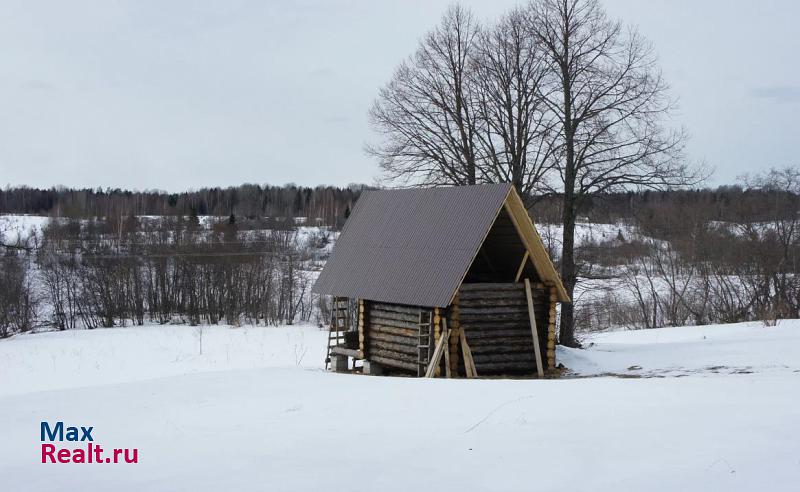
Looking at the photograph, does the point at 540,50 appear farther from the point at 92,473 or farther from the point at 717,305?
the point at 717,305

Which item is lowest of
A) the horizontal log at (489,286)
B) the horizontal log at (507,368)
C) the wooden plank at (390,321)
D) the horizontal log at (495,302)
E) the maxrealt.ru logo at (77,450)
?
the horizontal log at (507,368)

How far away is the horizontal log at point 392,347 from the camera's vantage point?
18.3 metres

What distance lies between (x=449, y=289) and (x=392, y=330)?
2.96m

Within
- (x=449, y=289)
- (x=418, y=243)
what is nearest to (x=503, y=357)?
(x=449, y=289)

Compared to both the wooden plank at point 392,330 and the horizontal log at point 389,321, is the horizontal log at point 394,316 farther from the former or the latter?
the wooden plank at point 392,330

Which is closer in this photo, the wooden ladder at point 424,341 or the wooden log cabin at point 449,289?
the wooden log cabin at point 449,289

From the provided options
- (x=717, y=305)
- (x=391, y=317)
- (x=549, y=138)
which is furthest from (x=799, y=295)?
(x=391, y=317)

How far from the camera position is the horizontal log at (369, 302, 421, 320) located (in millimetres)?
18141

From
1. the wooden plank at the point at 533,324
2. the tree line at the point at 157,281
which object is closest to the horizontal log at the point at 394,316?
the wooden plank at the point at 533,324

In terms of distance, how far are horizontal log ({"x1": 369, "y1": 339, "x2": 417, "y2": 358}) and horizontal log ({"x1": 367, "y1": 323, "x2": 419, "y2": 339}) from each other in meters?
0.26

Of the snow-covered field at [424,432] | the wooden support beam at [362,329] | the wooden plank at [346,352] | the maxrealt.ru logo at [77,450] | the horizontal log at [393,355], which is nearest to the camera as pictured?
the snow-covered field at [424,432]

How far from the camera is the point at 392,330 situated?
62.2 feet

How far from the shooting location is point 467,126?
2505 cm

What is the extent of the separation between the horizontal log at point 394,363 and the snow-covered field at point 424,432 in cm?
295
